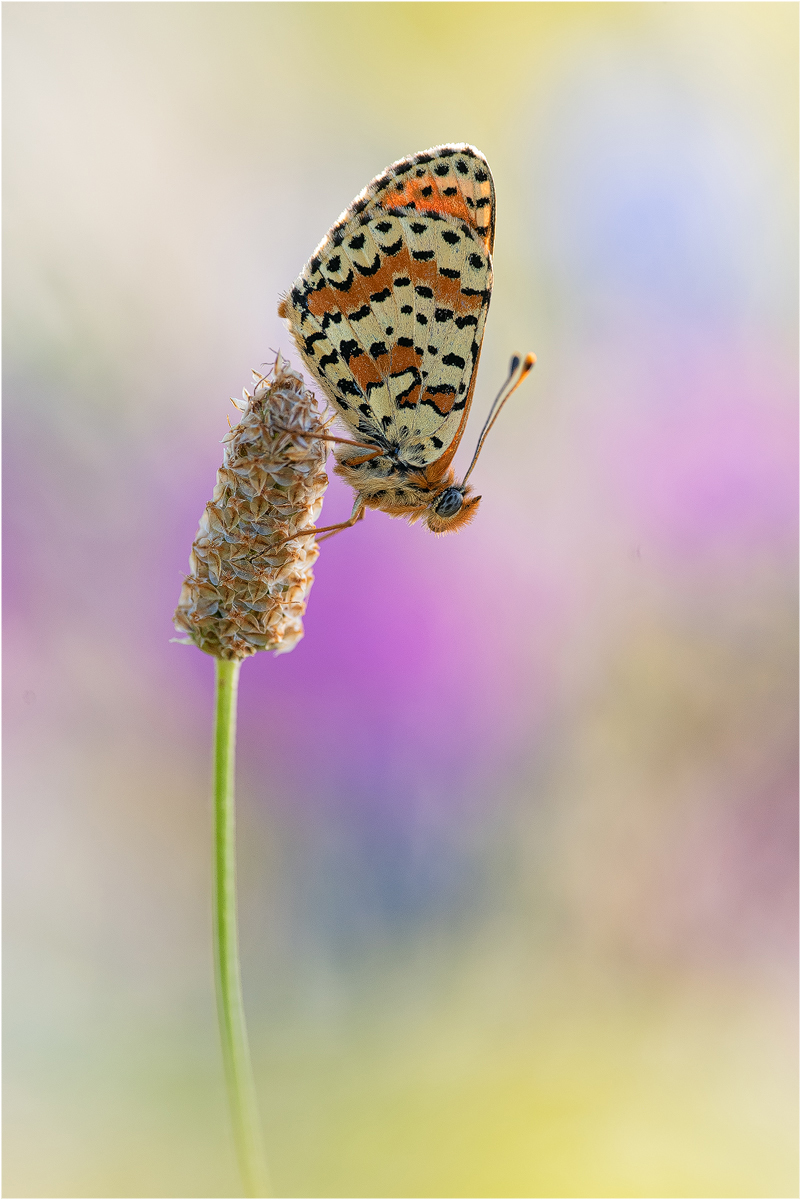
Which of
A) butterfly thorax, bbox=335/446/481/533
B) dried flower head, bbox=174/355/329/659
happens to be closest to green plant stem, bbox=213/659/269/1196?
dried flower head, bbox=174/355/329/659

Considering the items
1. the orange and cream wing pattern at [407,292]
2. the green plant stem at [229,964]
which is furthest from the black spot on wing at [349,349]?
the green plant stem at [229,964]

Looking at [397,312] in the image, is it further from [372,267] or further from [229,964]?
[229,964]

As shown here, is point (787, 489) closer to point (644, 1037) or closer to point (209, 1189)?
point (644, 1037)

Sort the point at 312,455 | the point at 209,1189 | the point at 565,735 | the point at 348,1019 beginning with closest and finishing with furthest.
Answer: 1. the point at 312,455
2. the point at 209,1189
3. the point at 348,1019
4. the point at 565,735

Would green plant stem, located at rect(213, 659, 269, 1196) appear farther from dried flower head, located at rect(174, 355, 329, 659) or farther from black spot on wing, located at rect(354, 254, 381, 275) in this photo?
black spot on wing, located at rect(354, 254, 381, 275)

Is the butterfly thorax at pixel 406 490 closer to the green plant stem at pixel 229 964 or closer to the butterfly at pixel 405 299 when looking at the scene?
the butterfly at pixel 405 299

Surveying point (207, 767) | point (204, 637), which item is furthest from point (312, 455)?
point (207, 767)

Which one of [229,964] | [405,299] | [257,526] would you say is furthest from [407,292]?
[229,964]
